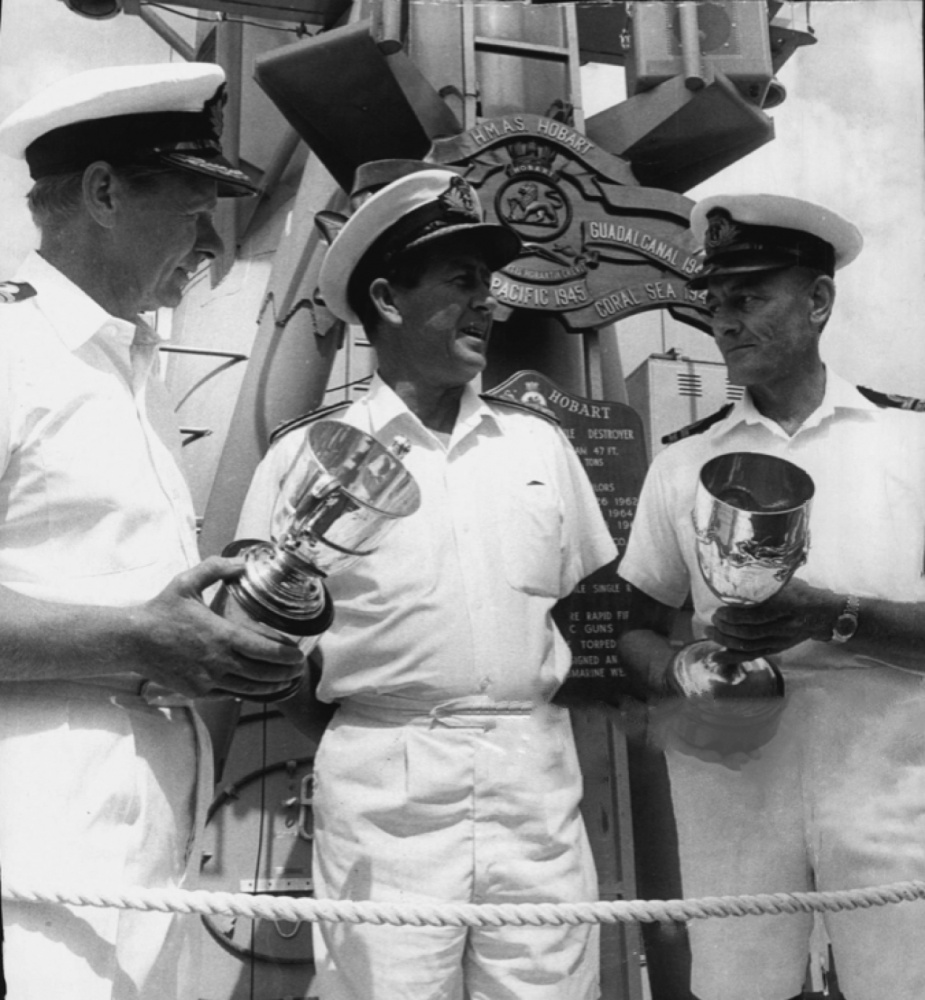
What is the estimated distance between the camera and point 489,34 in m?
2.59

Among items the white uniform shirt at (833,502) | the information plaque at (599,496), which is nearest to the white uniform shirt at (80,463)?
the information plaque at (599,496)

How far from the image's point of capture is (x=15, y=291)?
2041mm

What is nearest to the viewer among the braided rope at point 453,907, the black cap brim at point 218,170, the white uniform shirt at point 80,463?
the braided rope at point 453,907

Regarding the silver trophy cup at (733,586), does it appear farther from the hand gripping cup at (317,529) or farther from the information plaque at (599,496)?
the hand gripping cup at (317,529)

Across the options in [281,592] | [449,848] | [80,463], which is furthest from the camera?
[449,848]

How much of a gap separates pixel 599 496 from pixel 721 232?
2.01 ft

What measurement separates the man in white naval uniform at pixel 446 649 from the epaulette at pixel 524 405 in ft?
0.03

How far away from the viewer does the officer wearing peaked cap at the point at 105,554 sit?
6.02 feet

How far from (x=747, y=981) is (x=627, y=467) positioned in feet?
3.32

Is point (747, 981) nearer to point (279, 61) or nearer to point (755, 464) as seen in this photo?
point (755, 464)

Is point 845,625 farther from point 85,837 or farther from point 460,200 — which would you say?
point 85,837

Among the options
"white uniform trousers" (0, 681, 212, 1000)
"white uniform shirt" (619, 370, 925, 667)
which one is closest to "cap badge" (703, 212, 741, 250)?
"white uniform shirt" (619, 370, 925, 667)

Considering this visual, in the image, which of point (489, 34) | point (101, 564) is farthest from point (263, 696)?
point (489, 34)

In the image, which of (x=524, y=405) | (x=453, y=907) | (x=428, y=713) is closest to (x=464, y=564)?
(x=428, y=713)
